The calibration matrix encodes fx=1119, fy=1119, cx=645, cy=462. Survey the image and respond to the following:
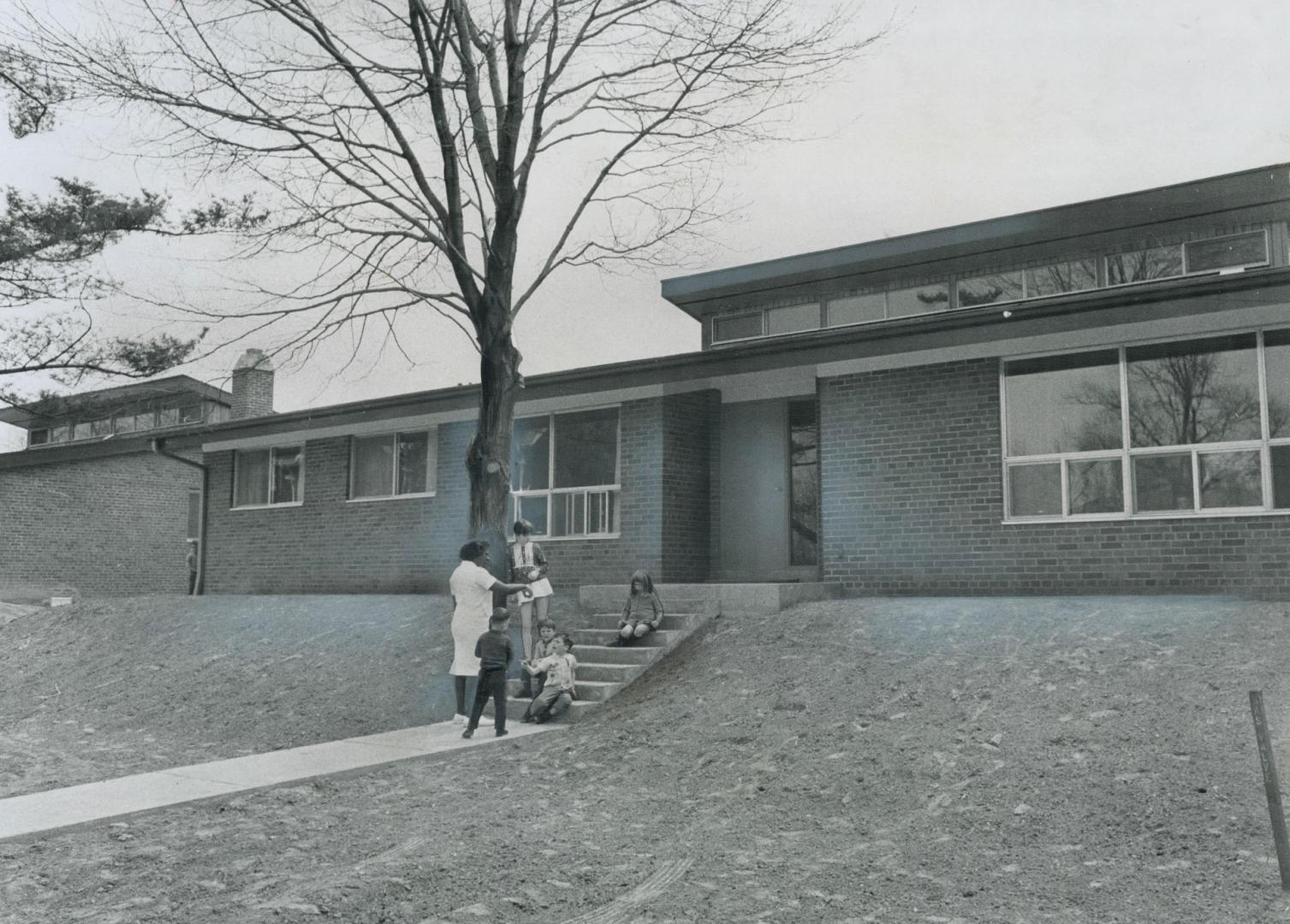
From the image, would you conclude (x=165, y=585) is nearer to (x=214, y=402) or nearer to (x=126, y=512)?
(x=126, y=512)

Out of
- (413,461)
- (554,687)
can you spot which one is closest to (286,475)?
(413,461)

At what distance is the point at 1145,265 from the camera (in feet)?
52.7

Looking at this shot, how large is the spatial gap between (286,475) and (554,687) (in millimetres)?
11383

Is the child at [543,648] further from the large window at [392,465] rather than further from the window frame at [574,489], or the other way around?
the large window at [392,465]

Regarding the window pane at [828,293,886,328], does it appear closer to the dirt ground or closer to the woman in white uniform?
the dirt ground

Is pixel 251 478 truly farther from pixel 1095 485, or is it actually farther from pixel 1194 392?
pixel 1194 392

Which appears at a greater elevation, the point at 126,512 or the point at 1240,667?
the point at 126,512

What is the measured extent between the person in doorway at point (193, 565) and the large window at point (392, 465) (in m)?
4.56

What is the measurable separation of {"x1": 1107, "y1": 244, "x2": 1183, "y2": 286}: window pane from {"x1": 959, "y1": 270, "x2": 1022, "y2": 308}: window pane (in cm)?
135

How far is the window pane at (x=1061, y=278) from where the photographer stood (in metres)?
16.5

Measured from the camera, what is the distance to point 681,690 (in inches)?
390

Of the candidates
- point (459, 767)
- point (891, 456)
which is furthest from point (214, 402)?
point (459, 767)

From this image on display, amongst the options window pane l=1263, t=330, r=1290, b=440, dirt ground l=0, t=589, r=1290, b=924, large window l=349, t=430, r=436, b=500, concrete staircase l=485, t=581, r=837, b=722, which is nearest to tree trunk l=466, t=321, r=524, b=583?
concrete staircase l=485, t=581, r=837, b=722

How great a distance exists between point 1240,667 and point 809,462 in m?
7.58
